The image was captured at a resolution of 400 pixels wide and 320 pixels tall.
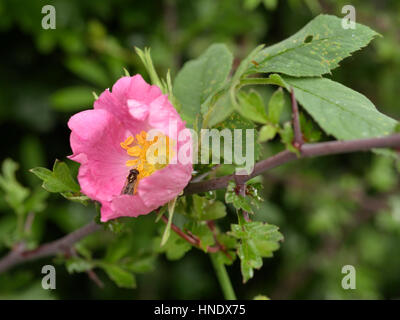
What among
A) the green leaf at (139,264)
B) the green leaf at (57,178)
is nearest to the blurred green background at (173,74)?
the green leaf at (139,264)

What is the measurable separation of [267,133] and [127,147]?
274mm

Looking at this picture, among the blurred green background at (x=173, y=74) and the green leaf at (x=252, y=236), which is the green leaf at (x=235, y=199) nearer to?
the green leaf at (x=252, y=236)

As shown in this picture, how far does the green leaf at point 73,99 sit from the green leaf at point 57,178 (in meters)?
1.10

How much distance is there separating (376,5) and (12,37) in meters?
1.84

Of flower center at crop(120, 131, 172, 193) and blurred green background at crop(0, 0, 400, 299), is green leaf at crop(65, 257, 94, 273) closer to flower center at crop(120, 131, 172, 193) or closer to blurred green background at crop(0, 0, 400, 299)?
flower center at crop(120, 131, 172, 193)

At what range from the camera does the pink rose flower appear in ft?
2.30

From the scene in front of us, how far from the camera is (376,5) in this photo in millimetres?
2527

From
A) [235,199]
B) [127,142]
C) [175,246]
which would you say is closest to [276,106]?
[235,199]

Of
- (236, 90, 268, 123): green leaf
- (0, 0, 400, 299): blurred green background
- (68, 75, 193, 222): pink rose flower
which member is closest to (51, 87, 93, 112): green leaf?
(0, 0, 400, 299): blurred green background

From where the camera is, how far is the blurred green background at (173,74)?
191 cm

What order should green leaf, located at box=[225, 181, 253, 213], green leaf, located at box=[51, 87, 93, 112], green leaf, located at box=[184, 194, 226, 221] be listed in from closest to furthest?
1. green leaf, located at box=[225, 181, 253, 213]
2. green leaf, located at box=[184, 194, 226, 221]
3. green leaf, located at box=[51, 87, 93, 112]

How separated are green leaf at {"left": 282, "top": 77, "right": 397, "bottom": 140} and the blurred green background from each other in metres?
1.10
